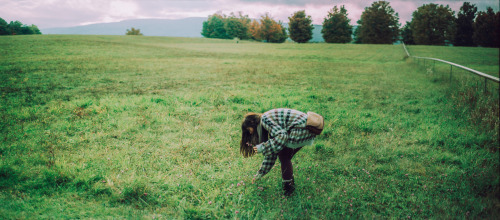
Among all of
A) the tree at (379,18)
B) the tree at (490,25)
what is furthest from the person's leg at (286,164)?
the tree at (379,18)

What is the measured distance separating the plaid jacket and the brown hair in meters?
0.15

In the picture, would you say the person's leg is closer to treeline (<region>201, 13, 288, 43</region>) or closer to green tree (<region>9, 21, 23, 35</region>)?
green tree (<region>9, 21, 23, 35</region>)

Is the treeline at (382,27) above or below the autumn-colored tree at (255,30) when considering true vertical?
below

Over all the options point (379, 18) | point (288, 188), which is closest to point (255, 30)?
point (379, 18)

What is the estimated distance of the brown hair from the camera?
3.49 metres

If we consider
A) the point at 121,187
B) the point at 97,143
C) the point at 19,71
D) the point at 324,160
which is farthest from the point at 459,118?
the point at 19,71

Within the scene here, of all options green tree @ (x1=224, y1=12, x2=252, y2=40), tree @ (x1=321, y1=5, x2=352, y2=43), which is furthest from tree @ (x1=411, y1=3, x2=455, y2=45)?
green tree @ (x1=224, y1=12, x2=252, y2=40)

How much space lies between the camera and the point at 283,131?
3158 mm

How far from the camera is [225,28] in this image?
89625 millimetres

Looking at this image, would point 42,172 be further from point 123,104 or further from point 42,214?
point 123,104

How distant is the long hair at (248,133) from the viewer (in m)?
3.49

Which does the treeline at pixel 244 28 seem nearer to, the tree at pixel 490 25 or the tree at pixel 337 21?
the tree at pixel 337 21

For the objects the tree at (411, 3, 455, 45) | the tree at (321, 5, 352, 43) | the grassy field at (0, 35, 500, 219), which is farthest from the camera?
the tree at (411, 3, 455, 45)

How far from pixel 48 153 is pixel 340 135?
6033 millimetres
